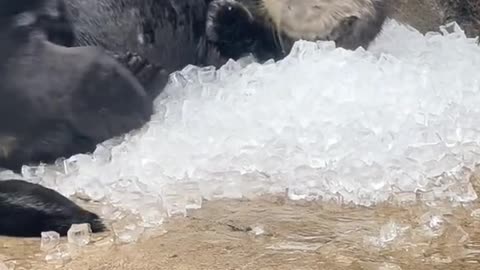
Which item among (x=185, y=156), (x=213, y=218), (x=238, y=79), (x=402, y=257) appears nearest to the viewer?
(x=402, y=257)

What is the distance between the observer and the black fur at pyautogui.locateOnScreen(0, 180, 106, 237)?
1073 millimetres

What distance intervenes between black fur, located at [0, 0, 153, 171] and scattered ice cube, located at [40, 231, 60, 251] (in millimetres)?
207

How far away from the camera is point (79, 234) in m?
1.04

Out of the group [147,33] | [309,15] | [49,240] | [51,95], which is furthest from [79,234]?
[309,15]

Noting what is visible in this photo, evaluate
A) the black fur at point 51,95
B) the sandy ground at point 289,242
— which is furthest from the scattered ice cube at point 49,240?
the black fur at point 51,95

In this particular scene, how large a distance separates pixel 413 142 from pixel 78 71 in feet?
1.52

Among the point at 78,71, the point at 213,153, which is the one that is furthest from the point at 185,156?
the point at 78,71

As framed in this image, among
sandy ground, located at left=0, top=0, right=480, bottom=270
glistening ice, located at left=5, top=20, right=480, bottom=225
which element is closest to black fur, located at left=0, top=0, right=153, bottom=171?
glistening ice, located at left=5, top=20, right=480, bottom=225

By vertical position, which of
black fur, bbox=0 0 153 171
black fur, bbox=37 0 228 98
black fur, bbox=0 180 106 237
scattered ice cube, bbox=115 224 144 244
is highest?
black fur, bbox=37 0 228 98

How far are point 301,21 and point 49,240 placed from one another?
22.6 inches

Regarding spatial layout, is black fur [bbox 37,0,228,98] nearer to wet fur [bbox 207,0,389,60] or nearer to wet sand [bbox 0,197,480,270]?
wet fur [bbox 207,0,389,60]

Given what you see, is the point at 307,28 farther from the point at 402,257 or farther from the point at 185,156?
the point at 402,257

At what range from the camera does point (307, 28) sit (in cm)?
142

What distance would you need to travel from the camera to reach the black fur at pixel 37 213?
1073 mm
